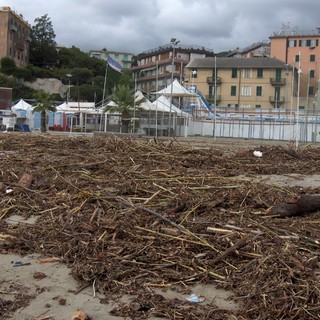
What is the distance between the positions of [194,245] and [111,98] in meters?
Answer: 38.9

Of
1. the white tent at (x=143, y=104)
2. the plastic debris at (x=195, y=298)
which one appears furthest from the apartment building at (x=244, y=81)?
the plastic debris at (x=195, y=298)

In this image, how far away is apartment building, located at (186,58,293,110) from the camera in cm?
8869

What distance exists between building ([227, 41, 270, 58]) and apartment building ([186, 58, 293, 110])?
27383mm

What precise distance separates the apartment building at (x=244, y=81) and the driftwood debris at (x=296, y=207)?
272 ft

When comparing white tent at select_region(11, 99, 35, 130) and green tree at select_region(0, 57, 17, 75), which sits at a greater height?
green tree at select_region(0, 57, 17, 75)

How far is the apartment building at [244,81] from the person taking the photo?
291ft

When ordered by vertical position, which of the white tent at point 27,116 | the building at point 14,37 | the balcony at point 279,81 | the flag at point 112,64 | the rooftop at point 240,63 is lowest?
the white tent at point 27,116

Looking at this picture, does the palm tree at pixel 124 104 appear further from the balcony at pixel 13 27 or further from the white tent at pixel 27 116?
the balcony at pixel 13 27

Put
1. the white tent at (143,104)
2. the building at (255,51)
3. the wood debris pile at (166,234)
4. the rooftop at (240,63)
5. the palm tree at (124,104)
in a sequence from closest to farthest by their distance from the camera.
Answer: the wood debris pile at (166,234), the palm tree at (124,104), the white tent at (143,104), the rooftop at (240,63), the building at (255,51)

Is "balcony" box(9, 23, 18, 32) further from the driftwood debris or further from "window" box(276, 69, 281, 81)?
the driftwood debris

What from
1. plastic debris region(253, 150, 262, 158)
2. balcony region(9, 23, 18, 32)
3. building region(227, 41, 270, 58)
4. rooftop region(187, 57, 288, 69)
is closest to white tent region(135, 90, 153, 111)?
plastic debris region(253, 150, 262, 158)

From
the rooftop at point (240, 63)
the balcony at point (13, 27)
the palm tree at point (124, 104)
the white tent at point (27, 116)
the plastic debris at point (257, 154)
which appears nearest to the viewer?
the plastic debris at point (257, 154)

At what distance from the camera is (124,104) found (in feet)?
139

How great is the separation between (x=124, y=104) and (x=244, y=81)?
5380 cm
